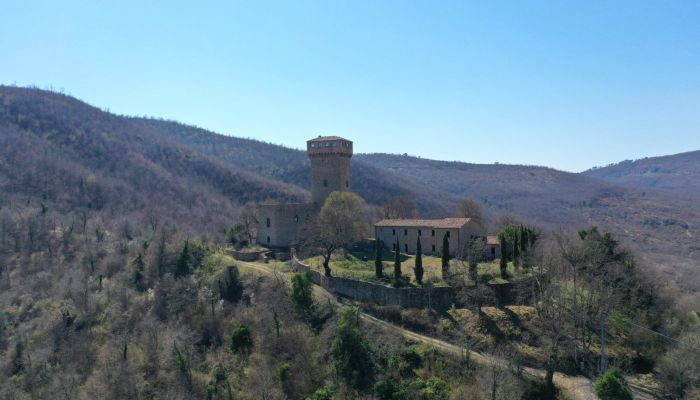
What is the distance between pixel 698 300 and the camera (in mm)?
49906

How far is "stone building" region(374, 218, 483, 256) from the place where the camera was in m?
46.1

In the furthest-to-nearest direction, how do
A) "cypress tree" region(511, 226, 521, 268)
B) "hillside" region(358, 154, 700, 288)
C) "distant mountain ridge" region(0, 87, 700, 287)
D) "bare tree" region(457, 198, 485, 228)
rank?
1. "hillside" region(358, 154, 700, 288)
2. "distant mountain ridge" region(0, 87, 700, 287)
3. "bare tree" region(457, 198, 485, 228)
4. "cypress tree" region(511, 226, 521, 268)

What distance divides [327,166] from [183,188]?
81.8 meters

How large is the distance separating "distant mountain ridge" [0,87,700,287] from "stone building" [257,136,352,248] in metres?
34.2

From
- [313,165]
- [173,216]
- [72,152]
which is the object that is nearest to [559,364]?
[313,165]

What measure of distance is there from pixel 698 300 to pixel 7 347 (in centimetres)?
6460

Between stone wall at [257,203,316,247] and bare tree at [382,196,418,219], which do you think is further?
bare tree at [382,196,418,219]

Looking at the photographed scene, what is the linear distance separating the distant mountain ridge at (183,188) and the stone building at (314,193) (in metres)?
34.2

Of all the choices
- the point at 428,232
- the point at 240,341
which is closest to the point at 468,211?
the point at 428,232

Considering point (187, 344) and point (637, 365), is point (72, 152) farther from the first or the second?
point (637, 365)

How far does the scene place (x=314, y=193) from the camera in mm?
58406

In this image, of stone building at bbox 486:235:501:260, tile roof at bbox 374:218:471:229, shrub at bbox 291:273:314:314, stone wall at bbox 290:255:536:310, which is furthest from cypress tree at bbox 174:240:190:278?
stone building at bbox 486:235:501:260

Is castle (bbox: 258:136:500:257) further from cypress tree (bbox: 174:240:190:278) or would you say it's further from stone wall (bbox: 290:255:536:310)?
cypress tree (bbox: 174:240:190:278)

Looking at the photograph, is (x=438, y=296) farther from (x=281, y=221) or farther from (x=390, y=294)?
(x=281, y=221)
